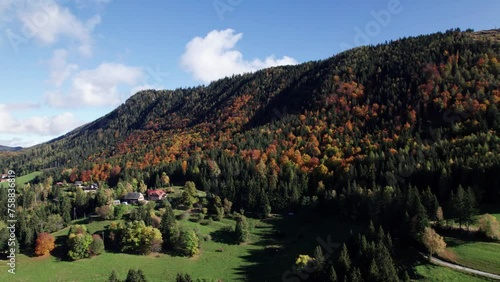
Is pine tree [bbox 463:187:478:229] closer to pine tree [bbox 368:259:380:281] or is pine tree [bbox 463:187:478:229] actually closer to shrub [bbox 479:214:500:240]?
shrub [bbox 479:214:500:240]

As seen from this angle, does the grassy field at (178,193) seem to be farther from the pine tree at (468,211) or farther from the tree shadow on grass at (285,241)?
the pine tree at (468,211)

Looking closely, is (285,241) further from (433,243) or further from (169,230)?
(433,243)

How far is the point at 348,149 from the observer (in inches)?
6147

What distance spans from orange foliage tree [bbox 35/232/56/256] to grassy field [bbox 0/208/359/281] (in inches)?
75.8

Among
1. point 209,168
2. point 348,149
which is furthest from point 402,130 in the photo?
point 209,168

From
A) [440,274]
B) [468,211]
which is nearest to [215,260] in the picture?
[440,274]

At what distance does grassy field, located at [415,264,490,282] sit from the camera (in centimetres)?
5773

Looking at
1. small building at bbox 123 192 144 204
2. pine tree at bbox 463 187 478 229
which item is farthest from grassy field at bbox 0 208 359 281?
pine tree at bbox 463 187 478 229

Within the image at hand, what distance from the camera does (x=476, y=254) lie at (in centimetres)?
6331

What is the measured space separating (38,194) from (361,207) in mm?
139709

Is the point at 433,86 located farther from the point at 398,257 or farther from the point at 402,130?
the point at 398,257

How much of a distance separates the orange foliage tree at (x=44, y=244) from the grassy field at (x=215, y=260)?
193 centimetres

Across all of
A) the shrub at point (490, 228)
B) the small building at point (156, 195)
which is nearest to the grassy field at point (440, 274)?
the shrub at point (490, 228)

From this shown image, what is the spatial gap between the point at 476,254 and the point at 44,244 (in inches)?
3654
